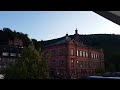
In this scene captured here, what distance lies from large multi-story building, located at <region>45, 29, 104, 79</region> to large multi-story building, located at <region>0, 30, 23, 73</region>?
5.96 m

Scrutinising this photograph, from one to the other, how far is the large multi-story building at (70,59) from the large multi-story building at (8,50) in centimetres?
596

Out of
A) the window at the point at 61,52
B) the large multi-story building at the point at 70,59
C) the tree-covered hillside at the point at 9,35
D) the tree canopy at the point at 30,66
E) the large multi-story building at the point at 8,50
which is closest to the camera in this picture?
the tree canopy at the point at 30,66

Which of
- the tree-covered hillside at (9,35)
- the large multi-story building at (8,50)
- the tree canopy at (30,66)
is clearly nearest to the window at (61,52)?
the large multi-story building at (8,50)

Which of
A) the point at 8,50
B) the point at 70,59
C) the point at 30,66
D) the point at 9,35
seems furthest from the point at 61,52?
the point at 9,35

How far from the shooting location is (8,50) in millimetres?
41250

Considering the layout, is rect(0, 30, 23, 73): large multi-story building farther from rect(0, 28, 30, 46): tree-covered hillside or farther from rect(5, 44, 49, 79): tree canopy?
rect(5, 44, 49, 79): tree canopy

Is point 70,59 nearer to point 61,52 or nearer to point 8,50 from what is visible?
point 61,52

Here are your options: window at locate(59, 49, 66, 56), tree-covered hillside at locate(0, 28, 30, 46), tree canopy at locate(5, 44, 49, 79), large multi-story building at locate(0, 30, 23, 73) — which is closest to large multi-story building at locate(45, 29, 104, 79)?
window at locate(59, 49, 66, 56)

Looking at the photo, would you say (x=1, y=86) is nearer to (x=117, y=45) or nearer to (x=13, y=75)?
(x=13, y=75)

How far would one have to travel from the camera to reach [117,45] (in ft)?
173

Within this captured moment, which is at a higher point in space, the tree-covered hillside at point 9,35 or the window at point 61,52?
the tree-covered hillside at point 9,35

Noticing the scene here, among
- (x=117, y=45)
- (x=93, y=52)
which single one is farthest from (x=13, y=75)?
(x=117, y=45)

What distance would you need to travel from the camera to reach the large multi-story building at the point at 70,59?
115 ft

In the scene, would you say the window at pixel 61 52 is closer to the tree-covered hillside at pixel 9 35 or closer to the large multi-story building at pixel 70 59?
the large multi-story building at pixel 70 59
